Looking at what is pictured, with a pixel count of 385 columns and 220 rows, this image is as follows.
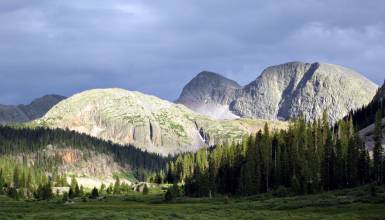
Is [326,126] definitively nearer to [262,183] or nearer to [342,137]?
[342,137]

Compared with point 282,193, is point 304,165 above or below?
above

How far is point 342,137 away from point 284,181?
68.8ft

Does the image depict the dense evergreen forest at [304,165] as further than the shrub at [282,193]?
Yes

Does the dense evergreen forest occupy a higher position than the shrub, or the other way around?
the dense evergreen forest

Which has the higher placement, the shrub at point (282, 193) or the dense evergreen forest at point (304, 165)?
the dense evergreen forest at point (304, 165)

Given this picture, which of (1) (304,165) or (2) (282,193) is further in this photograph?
(1) (304,165)

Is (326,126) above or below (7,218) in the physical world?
above

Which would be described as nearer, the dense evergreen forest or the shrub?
the shrub

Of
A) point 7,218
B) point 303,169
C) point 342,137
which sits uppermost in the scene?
point 342,137

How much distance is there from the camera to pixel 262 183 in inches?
6122

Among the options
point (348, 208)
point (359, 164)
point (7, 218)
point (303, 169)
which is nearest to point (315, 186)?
point (303, 169)

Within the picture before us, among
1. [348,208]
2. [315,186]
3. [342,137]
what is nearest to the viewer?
[348,208]

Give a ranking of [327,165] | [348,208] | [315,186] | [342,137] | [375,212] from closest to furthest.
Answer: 1. [375,212]
2. [348,208]
3. [315,186]
4. [327,165]
5. [342,137]

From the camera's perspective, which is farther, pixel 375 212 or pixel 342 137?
pixel 342 137
